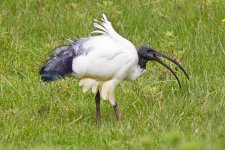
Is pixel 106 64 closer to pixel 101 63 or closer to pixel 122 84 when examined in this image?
pixel 101 63

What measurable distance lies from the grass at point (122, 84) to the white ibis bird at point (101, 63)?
0.32 meters

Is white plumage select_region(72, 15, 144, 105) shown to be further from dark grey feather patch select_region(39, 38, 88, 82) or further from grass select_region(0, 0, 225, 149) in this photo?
grass select_region(0, 0, 225, 149)

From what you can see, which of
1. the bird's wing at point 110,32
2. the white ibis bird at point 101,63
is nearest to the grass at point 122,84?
the white ibis bird at point 101,63

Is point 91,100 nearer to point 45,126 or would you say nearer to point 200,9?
point 45,126

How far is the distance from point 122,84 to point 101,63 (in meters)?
1.24

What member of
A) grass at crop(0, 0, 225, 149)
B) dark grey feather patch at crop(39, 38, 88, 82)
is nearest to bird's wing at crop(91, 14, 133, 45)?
dark grey feather patch at crop(39, 38, 88, 82)

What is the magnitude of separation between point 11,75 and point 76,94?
0.79 m

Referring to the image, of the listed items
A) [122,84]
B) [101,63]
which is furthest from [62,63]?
[122,84]

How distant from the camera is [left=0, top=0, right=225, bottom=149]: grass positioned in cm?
646

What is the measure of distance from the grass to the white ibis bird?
316mm

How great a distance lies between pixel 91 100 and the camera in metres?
7.46

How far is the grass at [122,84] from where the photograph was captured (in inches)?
255

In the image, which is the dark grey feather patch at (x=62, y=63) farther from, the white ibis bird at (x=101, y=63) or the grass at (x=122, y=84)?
the grass at (x=122, y=84)

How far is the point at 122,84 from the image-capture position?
25.3ft
